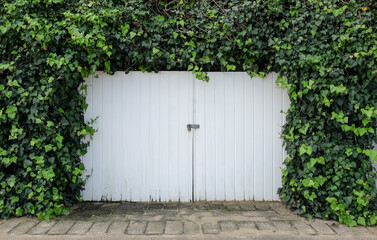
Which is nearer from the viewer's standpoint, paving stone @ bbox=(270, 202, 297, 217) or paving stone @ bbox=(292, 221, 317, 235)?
paving stone @ bbox=(292, 221, 317, 235)

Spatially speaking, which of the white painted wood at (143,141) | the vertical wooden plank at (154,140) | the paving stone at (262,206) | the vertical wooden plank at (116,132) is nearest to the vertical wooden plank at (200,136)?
the white painted wood at (143,141)

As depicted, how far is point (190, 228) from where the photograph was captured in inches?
155

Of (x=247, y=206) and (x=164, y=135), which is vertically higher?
(x=164, y=135)

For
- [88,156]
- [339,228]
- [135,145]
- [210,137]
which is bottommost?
[339,228]

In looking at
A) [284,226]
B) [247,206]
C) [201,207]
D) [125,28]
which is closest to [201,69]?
[125,28]

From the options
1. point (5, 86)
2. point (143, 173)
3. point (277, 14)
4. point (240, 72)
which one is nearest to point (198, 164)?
point (143, 173)

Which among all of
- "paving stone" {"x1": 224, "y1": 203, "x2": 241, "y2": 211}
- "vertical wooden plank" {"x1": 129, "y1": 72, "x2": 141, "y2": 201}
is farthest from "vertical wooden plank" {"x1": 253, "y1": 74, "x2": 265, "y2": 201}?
"vertical wooden plank" {"x1": 129, "y1": 72, "x2": 141, "y2": 201}

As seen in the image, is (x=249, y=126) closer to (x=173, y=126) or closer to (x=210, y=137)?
(x=210, y=137)

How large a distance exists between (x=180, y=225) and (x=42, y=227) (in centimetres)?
173

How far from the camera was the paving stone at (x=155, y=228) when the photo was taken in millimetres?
3820

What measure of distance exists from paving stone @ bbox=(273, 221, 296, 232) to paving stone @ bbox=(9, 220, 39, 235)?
3.10 metres

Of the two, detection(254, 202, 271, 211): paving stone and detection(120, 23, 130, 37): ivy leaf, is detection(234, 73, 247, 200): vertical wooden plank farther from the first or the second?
detection(120, 23, 130, 37): ivy leaf

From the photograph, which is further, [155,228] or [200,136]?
[200,136]

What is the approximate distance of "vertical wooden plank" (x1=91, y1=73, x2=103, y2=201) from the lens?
4930 mm
